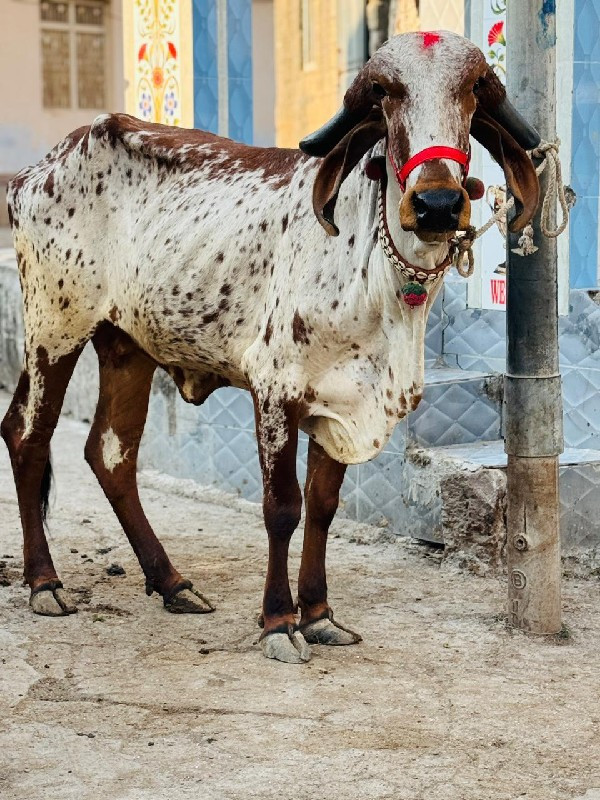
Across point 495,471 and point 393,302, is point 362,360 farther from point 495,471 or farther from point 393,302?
point 495,471

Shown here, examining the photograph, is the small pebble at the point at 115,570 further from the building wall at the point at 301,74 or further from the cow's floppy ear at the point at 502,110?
the building wall at the point at 301,74

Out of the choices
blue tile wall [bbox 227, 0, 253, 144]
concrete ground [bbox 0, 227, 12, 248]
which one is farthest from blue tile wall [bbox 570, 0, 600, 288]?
concrete ground [bbox 0, 227, 12, 248]

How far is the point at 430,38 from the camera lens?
4.16 meters

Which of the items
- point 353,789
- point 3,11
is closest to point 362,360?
point 353,789

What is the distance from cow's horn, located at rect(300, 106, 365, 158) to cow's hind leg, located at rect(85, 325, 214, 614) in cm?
143

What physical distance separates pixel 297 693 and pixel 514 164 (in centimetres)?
171

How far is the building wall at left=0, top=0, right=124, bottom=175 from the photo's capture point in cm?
1891

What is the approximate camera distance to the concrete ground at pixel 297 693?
3.62 metres

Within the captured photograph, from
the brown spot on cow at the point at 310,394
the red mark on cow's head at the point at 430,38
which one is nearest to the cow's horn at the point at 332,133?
the red mark on cow's head at the point at 430,38

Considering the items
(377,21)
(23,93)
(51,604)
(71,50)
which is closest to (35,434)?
(51,604)

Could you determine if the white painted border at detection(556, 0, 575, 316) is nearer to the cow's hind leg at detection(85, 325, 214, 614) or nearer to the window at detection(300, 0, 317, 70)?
the cow's hind leg at detection(85, 325, 214, 614)

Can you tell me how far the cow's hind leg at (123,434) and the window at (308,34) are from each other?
11.4m

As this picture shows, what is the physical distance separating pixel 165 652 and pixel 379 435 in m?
0.99

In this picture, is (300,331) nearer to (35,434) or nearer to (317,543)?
(317,543)
